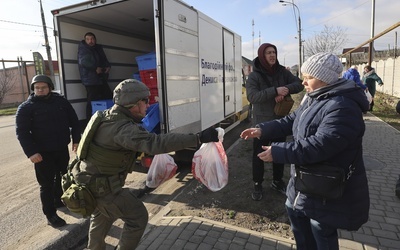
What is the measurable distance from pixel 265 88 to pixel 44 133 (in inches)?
112

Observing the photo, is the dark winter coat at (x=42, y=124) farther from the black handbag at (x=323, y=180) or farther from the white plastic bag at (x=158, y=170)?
the black handbag at (x=323, y=180)

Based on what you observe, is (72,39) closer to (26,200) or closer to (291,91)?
(26,200)

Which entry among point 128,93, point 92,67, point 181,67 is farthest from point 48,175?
point 92,67

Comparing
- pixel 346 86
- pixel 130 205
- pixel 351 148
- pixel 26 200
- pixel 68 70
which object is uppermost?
pixel 68 70

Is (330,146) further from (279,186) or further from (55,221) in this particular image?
(55,221)

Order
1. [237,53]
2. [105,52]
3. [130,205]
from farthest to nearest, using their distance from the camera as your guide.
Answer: [237,53] < [105,52] < [130,205]

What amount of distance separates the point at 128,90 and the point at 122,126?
31 centimetres

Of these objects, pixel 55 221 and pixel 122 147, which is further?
pixel 55 221

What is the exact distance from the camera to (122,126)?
212 cm

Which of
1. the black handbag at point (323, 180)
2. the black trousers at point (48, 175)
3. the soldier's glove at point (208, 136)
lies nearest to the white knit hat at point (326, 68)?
the black handbag at point (323, 180)

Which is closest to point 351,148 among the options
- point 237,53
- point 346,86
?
point 346,86

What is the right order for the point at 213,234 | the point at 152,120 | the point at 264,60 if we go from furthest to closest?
the point at 152,120 → the point at 264,60 → the point at 213,234

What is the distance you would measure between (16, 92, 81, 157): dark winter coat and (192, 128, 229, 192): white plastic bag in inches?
69.4

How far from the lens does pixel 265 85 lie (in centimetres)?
377
